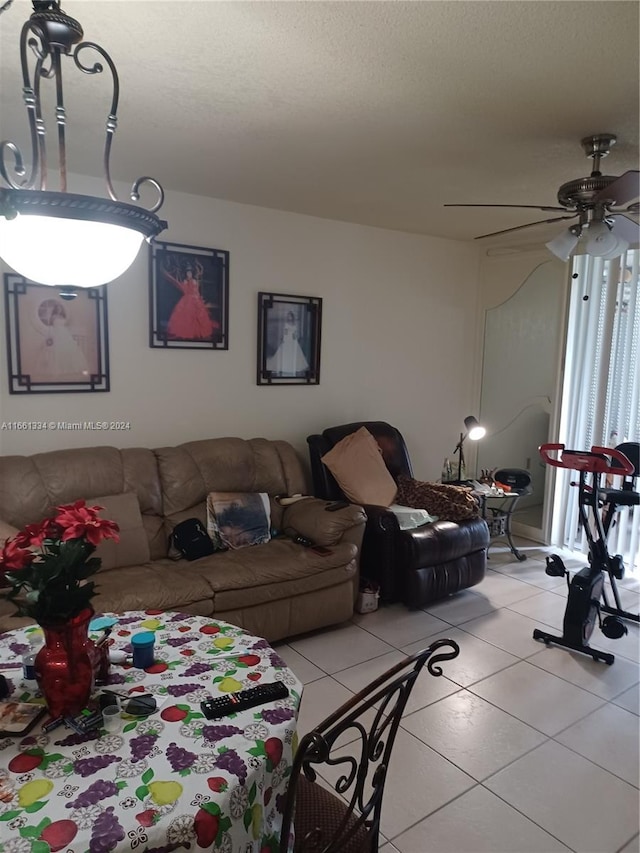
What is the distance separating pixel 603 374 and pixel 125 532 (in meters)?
3.52

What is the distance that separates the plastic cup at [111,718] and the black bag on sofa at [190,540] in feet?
5.97

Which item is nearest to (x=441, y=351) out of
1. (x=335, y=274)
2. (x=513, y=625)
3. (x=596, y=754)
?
(x=335, y=274)

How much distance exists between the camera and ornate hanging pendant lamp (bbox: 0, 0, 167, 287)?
117cm

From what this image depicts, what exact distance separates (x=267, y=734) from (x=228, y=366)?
9.44 ft

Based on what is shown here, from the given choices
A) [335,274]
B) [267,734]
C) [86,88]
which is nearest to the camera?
[267,734]

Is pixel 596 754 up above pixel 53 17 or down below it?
below

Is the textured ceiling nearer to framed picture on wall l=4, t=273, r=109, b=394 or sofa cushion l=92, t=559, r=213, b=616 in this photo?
framed picture on wall l=4, t=273, r=109, b=394

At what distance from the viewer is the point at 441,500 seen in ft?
12.5

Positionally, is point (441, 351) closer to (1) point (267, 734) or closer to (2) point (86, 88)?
(2) point (86, 88)

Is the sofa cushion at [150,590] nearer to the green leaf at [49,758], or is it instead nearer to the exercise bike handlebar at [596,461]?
the green leaf at [49,758]

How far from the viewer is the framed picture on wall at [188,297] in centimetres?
352

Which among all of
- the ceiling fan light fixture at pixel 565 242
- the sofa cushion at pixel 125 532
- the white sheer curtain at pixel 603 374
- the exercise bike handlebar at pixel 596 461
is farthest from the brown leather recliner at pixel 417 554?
the ceiling fan light fixture at pixel 565 242

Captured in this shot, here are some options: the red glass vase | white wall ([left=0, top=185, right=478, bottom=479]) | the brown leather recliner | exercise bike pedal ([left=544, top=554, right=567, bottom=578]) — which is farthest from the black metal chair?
white wall ([left=0, top=185, right=478, bottom=479])

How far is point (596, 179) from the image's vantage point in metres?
2.41
